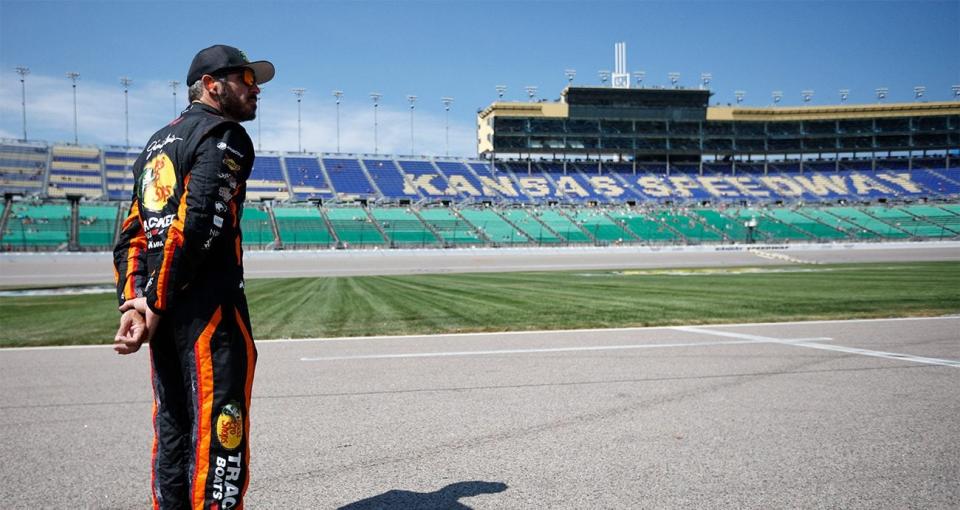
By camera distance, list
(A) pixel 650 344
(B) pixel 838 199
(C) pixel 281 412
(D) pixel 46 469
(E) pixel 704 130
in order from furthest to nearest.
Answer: (E) pixel 704 130
(B) pixel 838 199
(A) pixel 650 344
(C) pixel 281 412
(D) pixel 46 469

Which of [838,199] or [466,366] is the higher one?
[838,199]

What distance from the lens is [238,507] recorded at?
7.78 feet

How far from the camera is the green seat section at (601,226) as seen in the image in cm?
5266

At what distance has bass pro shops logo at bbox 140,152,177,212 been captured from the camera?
7.62 feet

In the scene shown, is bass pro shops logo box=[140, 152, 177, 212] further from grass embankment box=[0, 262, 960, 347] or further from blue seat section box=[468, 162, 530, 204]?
blue seat section box=[468, 162, 530, 204]

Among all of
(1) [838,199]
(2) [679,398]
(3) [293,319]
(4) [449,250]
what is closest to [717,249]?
(4) [449,250]

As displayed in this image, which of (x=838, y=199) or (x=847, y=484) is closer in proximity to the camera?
(x=847, y=484)

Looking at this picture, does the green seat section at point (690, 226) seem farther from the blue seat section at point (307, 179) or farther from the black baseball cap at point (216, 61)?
the black baseball cap at point (216, 61)

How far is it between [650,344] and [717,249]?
4160 cm

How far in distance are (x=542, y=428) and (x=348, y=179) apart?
211ft

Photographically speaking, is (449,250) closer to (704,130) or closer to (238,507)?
(238,507)

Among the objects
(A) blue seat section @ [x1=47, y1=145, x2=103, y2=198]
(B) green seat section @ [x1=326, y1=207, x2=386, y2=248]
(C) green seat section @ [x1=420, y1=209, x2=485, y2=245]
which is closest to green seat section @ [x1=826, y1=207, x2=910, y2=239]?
(C) green seat section @ [x1=420, y1=209, x2=485, y2=245]

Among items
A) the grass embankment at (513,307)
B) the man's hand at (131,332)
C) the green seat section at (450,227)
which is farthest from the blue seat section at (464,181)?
the man's hand at (131,332)

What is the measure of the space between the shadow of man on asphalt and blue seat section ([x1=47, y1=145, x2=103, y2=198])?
62665mm
